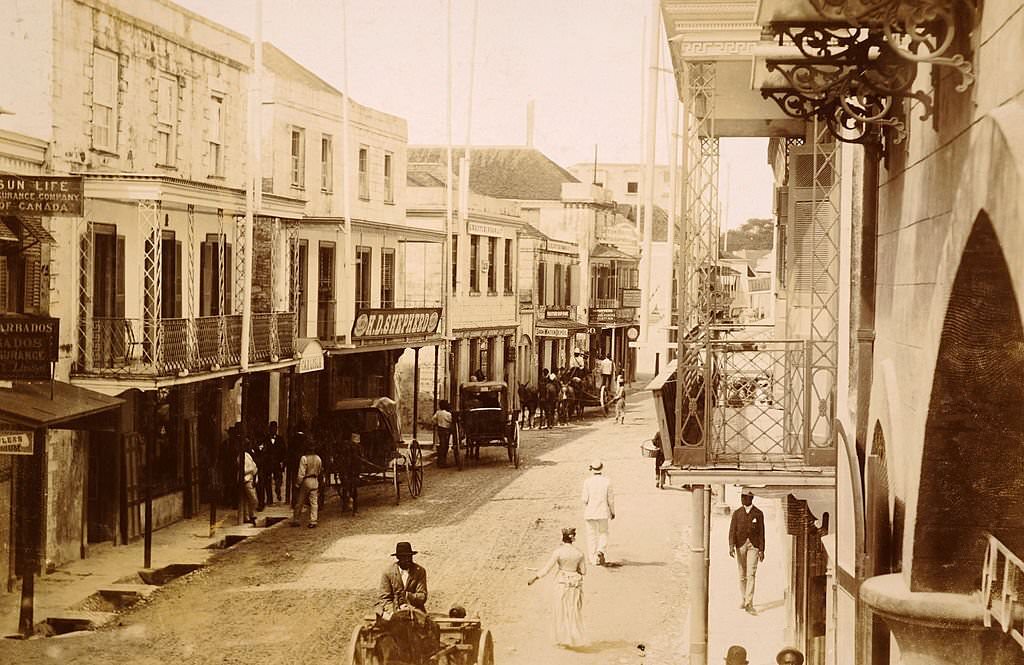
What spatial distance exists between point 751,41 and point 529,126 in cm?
1291

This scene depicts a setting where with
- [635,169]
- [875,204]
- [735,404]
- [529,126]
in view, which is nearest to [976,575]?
[875,204]

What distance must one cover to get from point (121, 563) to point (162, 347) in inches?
98.4

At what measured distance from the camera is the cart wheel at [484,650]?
32.5 ft

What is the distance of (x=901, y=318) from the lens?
5.66 m

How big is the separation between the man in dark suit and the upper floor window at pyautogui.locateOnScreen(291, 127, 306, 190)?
12440 mm

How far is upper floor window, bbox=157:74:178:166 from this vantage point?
18.0 metres

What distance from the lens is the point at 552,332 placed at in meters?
35.2

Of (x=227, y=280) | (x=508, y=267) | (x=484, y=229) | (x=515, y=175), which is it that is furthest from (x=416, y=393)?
(x=515, y=175)

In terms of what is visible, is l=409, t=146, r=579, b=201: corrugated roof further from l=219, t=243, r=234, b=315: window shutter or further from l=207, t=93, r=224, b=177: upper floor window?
l=207, t=93, r=224, b=177: upper floor window

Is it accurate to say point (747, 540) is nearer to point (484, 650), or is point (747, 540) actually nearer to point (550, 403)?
point (484, 650)

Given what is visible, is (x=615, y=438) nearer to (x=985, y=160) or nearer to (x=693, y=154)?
(x=693, y=154)

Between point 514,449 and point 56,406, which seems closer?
point 56,406

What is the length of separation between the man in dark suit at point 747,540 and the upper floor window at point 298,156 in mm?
12440

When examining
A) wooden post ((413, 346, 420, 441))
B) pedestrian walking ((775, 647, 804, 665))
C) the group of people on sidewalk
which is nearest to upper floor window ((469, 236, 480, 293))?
wooden post ((413, 346, 420, 441))
